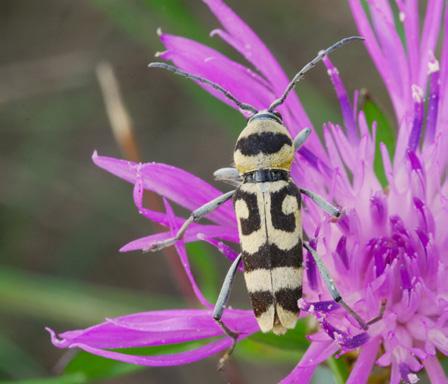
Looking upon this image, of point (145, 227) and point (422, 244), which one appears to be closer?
point (422, 244)

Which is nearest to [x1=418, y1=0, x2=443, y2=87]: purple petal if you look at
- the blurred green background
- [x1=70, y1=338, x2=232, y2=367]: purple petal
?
[x1=70, y1=338, x2=232, y2=367]: purple petal

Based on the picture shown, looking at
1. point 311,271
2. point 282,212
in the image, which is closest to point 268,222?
point 282,212

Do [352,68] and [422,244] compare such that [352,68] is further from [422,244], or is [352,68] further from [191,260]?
[422,244]

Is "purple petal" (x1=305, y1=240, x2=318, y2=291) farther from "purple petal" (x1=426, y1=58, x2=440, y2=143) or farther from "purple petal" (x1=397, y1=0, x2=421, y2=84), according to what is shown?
"purple petal" (x1=397, y1=0, x2=421, y2=84)

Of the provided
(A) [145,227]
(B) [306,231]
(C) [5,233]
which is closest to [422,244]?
(B) [306,231]

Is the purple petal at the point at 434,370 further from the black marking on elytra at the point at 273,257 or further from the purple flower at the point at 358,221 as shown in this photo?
the black marking on elytra at the point at 273,257
